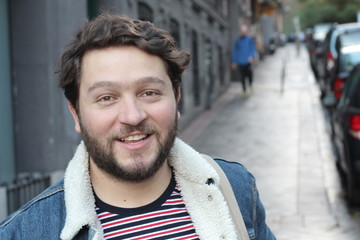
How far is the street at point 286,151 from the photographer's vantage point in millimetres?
7863

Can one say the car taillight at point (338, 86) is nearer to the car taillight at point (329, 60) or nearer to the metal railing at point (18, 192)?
the car taillight at point (329, 60)

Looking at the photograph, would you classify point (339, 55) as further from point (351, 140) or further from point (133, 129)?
point (133, 129)

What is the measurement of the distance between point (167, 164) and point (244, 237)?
358mm


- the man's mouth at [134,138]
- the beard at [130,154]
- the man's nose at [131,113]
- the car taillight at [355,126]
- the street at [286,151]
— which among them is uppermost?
the man's nose at [131,113]

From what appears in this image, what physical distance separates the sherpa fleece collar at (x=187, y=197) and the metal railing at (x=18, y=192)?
4400 millimetres

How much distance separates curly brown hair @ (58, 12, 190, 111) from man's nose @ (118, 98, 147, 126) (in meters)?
0.17

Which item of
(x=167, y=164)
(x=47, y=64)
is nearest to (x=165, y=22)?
(x=47, y=64)

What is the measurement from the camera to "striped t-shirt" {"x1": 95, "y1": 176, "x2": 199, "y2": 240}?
224 cm

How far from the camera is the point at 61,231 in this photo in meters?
2.20

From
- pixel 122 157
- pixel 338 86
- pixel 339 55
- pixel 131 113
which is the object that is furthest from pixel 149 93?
pixel 339 55

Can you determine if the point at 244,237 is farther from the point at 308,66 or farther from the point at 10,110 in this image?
the point at 308,66

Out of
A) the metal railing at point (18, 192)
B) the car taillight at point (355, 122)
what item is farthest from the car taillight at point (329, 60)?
the metal railing at point (18, 192)

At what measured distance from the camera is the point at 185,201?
7.74 ft

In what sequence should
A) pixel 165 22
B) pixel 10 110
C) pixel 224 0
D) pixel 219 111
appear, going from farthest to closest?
pixel 224 0, pixel 219 111, pixel 165 22, pixel 10 110
